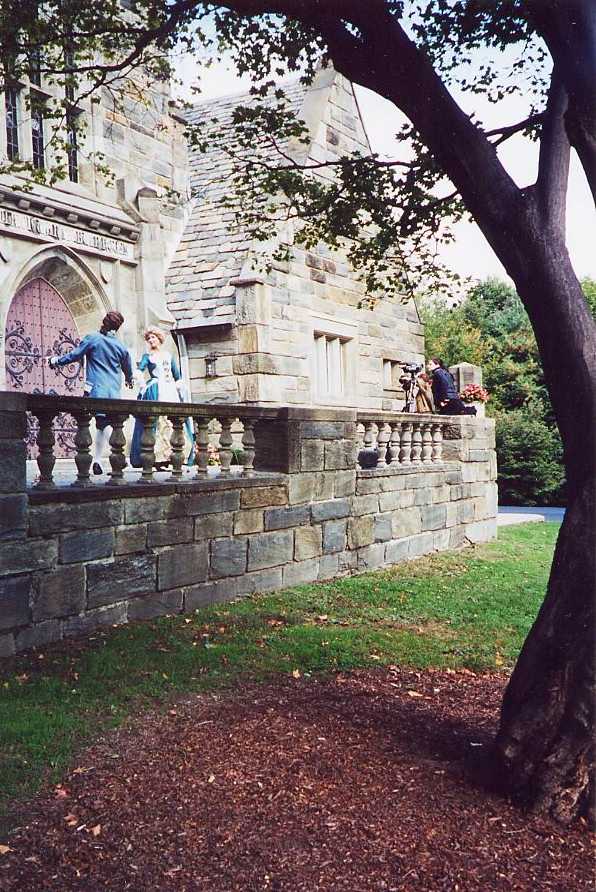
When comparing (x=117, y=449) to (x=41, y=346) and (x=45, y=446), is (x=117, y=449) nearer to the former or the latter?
(x=45, y=446)

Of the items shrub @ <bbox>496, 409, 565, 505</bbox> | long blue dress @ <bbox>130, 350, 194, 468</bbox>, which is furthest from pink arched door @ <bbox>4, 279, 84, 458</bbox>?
shrub @ <bbox>496, 409, 565, 505</bbox>

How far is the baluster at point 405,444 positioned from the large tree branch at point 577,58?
770cm

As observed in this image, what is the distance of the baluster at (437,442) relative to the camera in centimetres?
1222

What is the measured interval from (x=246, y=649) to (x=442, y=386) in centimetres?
877

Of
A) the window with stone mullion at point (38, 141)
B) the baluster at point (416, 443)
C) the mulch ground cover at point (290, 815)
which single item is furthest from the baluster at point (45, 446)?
the window with stone mullion at point (38, 141)

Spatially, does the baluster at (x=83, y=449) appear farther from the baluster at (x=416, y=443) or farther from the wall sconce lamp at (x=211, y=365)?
the wall sconce lamp at (x=211, y=365)

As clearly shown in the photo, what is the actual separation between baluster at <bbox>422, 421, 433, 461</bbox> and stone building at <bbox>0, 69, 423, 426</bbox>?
2.95 m

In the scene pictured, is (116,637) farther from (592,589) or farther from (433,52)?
(433,52)

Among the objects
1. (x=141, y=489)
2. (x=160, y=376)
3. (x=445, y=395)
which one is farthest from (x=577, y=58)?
(x=445, y=395)

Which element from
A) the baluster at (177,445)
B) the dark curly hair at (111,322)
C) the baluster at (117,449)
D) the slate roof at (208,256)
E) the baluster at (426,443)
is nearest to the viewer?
the baluster at (117,449)

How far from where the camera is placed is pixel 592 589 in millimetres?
3248

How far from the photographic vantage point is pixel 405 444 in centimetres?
1127

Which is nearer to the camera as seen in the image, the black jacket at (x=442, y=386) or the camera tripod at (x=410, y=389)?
the black jacket at (x=442, y=386)

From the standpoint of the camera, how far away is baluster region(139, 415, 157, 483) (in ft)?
22.5
